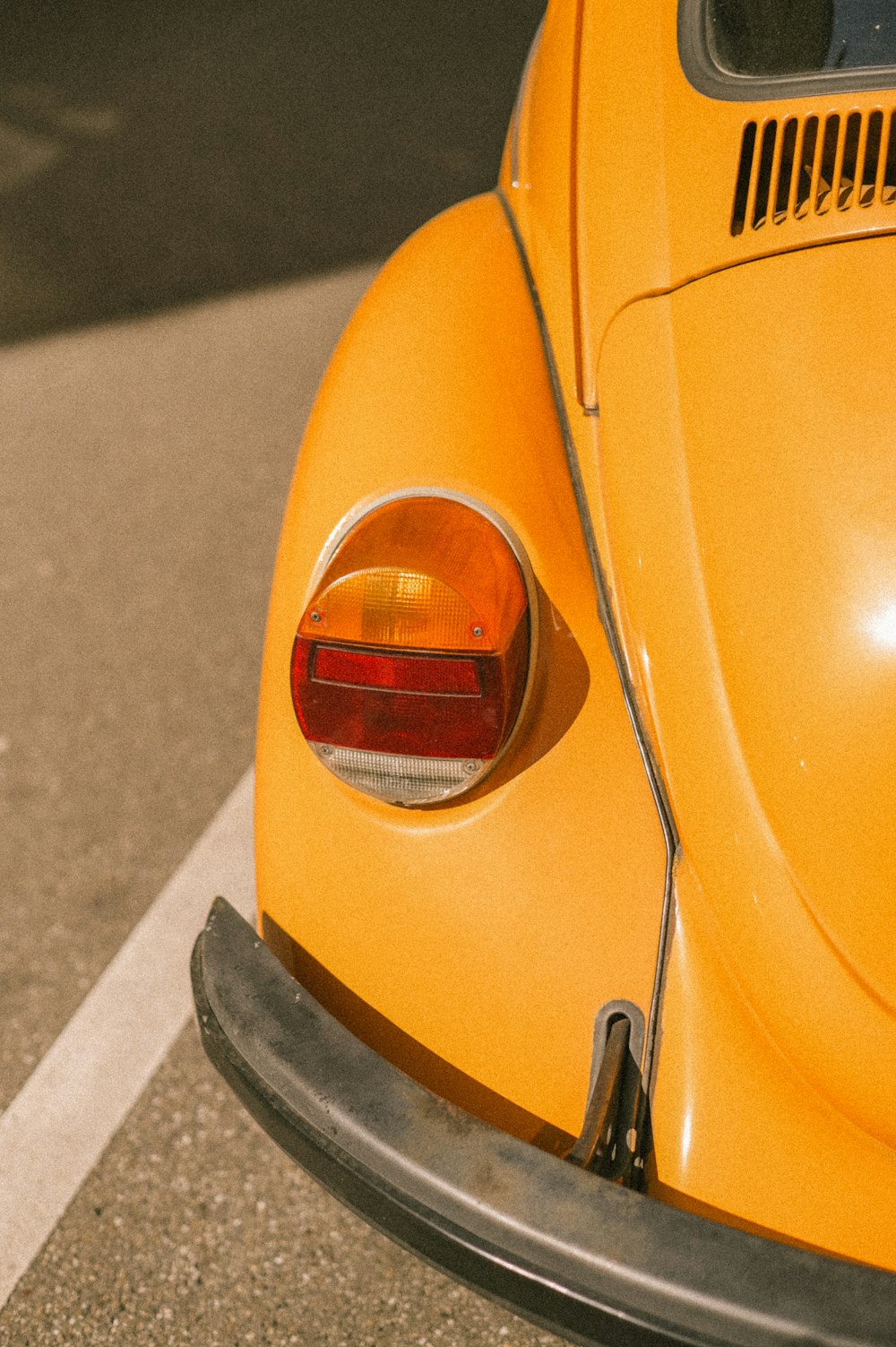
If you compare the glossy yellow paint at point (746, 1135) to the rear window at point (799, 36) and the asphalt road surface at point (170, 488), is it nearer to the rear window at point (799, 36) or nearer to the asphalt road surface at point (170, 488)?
the asphalt road surface at point (170, 488)

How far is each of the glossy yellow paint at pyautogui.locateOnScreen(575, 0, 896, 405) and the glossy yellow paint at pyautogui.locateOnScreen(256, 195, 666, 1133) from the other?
18 centimetres

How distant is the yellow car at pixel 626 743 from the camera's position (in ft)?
4.17

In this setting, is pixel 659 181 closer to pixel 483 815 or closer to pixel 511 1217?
pixel 483 815

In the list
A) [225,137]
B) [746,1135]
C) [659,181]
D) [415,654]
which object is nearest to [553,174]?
[659,181]

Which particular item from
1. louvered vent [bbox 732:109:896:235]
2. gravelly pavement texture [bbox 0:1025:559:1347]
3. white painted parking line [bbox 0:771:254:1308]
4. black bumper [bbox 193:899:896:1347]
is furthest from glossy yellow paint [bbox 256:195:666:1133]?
white painted parking line [bbox 0:771:254:1308]

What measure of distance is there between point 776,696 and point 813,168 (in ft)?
2.46

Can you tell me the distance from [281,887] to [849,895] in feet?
2.50

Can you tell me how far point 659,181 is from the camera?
158 centimetres

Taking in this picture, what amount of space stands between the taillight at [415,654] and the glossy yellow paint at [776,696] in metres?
0.20

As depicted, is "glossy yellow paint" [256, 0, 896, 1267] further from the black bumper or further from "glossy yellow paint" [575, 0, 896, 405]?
the black bumper

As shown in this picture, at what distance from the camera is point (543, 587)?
155cm

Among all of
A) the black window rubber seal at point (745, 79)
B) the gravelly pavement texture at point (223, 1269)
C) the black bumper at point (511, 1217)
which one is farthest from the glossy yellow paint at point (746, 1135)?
the black window rubber seal at point (745, 79)

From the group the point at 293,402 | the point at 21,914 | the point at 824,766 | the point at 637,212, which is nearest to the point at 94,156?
the point at 293,402

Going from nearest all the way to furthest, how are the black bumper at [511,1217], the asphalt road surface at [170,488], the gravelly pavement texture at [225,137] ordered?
the black bumper at [511,1217] < the asphalt road surface at [170,488] < the gravelly pavement texture at [225,137]
